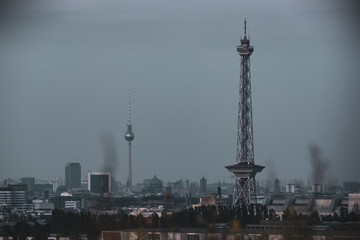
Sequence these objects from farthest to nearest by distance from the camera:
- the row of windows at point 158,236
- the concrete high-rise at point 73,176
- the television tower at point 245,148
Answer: the concrete high-rise at point 73,176, the television tower at point 245,148, the row of windows at point 158,236

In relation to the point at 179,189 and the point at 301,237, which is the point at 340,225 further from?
the point at 179,189

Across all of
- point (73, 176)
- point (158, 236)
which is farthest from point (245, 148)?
point (73, 176)

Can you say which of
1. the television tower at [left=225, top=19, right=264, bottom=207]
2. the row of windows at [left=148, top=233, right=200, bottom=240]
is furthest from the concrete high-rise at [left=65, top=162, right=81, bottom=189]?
the row of windows at [left=148, top=233, right=200, bottom=240]

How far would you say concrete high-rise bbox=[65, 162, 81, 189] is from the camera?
120250 millimetres

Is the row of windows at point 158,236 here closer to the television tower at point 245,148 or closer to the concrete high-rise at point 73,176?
the television tower at point 245,148

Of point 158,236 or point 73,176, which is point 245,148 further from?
point 73,176

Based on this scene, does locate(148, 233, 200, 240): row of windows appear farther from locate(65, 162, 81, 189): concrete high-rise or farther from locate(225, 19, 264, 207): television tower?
locate(65, 162, 81, 189): concrete high-rise

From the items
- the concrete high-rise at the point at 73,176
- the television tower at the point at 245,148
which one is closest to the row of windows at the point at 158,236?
the television tower at the point at 245,148

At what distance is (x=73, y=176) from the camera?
12188 centimetres

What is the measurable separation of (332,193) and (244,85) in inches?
180

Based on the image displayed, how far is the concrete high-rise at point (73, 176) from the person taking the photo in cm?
12025

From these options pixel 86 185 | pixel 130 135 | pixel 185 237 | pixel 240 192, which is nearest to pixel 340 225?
pixel 185 237

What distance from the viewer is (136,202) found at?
258 feet

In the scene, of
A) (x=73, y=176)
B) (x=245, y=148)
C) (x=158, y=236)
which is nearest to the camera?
(x=158, y=236)
